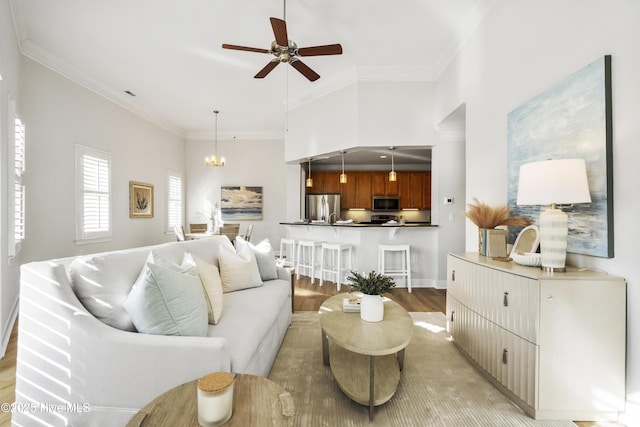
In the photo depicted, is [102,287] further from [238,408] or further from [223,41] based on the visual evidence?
[223,41]

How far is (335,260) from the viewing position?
4.75 m

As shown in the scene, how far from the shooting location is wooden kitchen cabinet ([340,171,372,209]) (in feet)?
24.3

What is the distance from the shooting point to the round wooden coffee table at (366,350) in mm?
1595

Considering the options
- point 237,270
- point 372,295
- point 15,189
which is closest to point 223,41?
point 15,189

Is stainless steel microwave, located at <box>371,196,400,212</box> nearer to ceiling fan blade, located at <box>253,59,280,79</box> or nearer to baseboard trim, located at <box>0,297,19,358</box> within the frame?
ceiling fan blade, located at <box>253,59,280,79</box>

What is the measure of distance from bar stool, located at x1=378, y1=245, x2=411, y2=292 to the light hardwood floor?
265 millimetres

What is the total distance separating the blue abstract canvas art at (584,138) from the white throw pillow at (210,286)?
241cm

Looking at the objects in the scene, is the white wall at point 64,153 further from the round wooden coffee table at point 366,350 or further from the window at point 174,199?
the round wooden coffee table at point 366,350

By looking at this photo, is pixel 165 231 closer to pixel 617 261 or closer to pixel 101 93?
pixel 101 93

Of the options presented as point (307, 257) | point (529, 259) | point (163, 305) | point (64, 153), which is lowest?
point (307, 257)

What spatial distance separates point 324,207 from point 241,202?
7.11 feet

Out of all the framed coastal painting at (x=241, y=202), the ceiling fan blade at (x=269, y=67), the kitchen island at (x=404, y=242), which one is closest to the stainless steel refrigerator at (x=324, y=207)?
the framed coastal painting at (x=241, y=202)

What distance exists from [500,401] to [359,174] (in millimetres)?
6040

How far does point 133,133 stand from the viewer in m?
5.42
